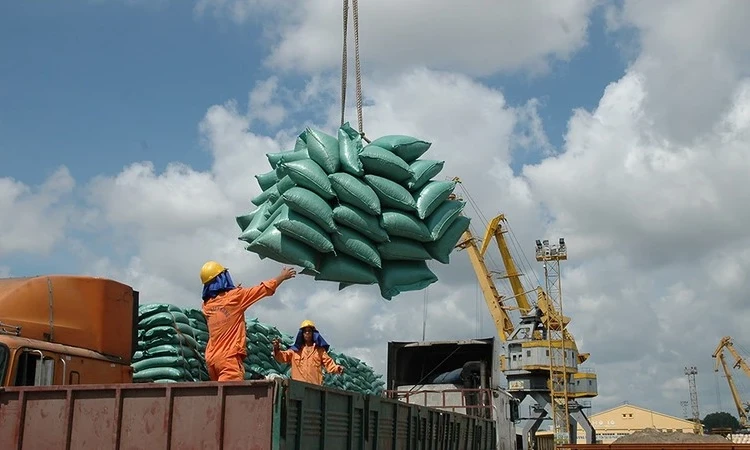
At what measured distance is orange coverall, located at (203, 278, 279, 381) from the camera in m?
5.67

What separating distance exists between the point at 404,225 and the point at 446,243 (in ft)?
2.47

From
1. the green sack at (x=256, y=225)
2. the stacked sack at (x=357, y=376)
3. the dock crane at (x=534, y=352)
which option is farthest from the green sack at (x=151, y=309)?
the dock crane at (x=534, y=352)

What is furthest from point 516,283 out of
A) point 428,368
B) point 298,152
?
point 298,152

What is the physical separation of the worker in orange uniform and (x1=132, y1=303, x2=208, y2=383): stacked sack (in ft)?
11.8

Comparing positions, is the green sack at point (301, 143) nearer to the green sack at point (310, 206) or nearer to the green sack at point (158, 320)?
the green sack at point (310, 206)

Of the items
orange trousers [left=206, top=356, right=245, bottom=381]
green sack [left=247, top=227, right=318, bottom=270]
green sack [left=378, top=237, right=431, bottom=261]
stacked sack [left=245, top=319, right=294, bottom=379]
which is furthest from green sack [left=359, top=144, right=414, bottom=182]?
stacked sack [left=245, top=319, right=294, bottom=379]

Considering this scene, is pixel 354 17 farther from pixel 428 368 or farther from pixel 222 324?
pixel 428 368

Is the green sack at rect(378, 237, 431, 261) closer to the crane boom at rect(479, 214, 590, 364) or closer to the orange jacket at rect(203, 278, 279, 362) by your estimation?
the orange jacket at rect(203, 278, 279, 362)

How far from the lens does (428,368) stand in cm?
1284

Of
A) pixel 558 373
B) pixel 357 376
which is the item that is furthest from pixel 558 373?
pixel 357 376

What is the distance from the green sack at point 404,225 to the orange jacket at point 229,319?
4.71 ft

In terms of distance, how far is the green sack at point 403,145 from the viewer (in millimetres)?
7195

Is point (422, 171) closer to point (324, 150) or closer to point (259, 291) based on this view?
point (324, 150)

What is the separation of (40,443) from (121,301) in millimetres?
2183
